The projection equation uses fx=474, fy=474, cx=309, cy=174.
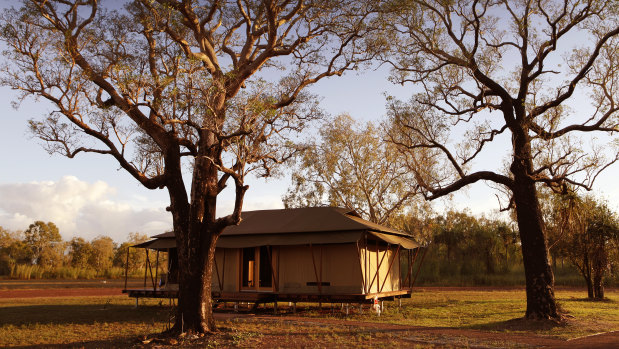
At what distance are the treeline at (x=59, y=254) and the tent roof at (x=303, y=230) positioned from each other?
32691mm

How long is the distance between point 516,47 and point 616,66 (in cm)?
297

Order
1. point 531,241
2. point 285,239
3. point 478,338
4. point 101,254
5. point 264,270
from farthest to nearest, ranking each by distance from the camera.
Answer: point 101,254, point 264,270, point 285,239, point 531,241, point 478,338

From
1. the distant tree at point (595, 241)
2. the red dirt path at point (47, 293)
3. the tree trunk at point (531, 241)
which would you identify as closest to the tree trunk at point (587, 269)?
the distant tree at point (595, 241)

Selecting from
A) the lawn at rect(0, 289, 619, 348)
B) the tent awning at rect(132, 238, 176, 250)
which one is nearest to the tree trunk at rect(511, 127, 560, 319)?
the lawn at rect(0, 289, 619, 348)

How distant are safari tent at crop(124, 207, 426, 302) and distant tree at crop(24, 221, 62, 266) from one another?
42999 millimetres

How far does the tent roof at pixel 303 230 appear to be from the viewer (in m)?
17.2

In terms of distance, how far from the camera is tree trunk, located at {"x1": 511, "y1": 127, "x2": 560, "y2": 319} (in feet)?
45.6

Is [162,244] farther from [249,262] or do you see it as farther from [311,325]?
[311,325]

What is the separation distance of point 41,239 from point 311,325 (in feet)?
182

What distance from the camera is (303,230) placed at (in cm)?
1786

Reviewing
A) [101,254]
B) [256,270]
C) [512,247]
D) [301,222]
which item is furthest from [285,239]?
[101,254]

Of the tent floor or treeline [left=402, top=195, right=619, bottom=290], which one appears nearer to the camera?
the tent floor

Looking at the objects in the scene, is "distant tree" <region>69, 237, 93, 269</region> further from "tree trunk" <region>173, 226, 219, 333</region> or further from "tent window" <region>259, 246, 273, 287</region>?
"tree trunk" <region>173, 226, 219, 333</region>

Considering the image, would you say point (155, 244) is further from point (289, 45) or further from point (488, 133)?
point (488, 133)
